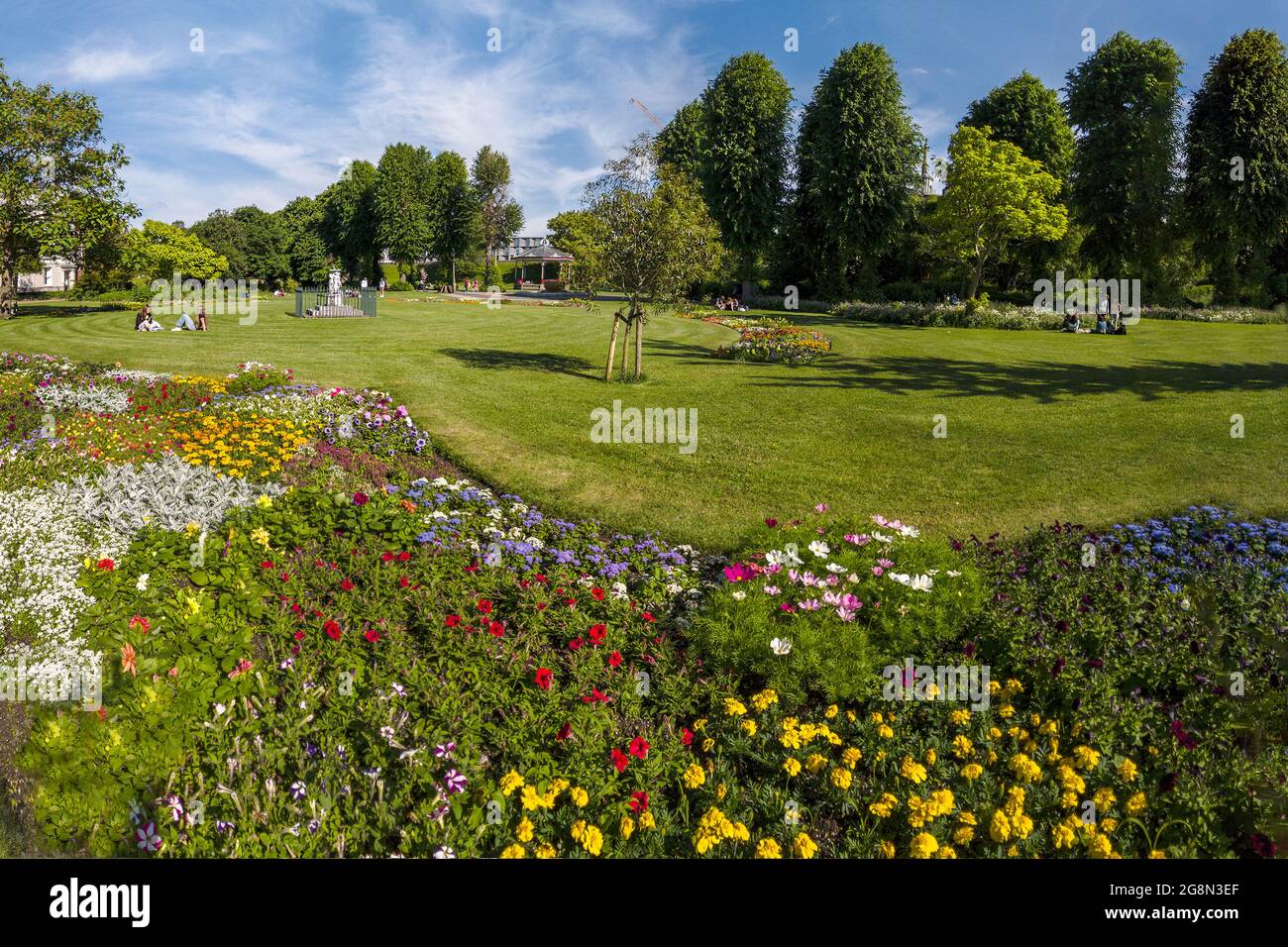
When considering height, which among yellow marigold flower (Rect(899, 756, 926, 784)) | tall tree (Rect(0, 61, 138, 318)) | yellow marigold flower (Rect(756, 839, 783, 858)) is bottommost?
yellow marigold flower (Rect(756, 839, 783, 858))

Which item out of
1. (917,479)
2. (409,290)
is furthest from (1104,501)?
(409,290)

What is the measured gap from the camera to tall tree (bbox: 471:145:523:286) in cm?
8369

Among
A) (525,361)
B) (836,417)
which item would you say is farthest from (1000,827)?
(525,361)

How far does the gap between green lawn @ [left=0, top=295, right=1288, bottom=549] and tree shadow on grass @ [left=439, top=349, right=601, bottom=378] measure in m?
0.11

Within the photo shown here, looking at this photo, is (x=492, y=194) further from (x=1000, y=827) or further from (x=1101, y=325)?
(x=1000, y=827)

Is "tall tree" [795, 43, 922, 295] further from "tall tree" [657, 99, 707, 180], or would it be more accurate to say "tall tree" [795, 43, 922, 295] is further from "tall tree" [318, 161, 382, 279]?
"tall tree" [318, 161, 382, 279]

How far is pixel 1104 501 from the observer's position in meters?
9.52

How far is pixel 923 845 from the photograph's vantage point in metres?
3.66

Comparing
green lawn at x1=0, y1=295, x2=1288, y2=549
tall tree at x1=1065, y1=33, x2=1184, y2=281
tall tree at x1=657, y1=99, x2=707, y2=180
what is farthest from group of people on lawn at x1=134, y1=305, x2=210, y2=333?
tall tree at x1=1065, y1=33, x2=1184, y2=281

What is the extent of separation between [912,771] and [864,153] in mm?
45436

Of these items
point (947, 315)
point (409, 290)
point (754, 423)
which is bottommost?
point (754, 423)

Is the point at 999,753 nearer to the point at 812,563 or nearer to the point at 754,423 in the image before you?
the point at 812,563
